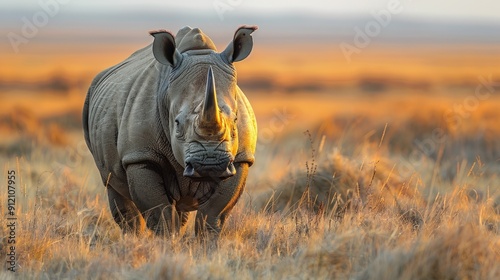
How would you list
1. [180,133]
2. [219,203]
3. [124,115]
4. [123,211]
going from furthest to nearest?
[123,211]
[124,115]
[219,203]
[180,133]

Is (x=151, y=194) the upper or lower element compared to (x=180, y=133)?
lower

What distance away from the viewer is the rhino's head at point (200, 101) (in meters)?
6.62

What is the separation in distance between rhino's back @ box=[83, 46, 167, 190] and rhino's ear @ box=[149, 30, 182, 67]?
0.36m

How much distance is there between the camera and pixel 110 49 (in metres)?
83.2

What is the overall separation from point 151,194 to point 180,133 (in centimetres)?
74

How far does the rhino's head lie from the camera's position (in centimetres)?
662

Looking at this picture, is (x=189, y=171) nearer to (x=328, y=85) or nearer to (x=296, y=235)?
(x=296, y=235)

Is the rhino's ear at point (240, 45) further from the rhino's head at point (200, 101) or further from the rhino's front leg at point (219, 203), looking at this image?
the rhino's front leg at point (219, 203)

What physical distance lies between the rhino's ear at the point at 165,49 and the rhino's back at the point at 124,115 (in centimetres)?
36

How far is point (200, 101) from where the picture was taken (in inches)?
274

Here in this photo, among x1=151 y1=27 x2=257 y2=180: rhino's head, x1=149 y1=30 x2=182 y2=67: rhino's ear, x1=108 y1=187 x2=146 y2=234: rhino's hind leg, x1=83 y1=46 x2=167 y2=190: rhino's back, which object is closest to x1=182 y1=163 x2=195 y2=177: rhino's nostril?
x1=151 y1=27 x2=257 y2=180: rhino's head

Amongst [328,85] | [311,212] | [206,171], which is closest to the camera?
[206,171]

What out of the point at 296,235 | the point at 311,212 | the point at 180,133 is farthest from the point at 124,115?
the point at 311,212

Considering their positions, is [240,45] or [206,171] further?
[240,45]
